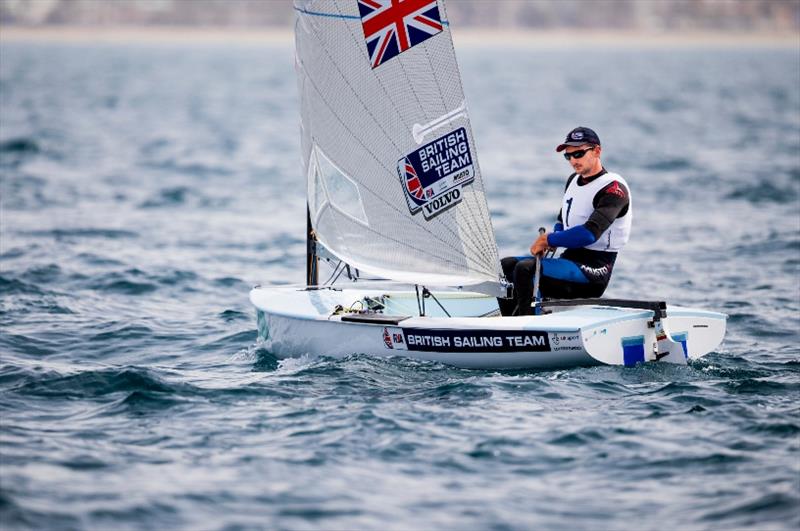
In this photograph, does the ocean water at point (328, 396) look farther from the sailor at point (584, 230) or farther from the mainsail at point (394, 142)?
the mainsail at point (394, 142)

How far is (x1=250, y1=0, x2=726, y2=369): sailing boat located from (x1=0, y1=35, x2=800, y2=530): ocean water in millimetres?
218

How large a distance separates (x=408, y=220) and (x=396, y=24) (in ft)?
4.89

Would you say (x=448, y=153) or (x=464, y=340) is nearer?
(x=464, y=340)

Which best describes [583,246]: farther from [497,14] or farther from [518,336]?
[497,14]

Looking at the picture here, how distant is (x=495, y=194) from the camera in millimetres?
20766

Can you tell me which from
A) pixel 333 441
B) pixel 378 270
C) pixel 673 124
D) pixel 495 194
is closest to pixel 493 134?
pixel 673 124

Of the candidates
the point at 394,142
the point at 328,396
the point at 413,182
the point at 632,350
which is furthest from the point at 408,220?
the point at 632,350

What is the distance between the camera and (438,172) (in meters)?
9.07

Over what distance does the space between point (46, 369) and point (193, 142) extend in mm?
21800

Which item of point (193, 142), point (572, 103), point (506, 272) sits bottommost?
point (506, 272)

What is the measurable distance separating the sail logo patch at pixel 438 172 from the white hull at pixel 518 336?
90 cm

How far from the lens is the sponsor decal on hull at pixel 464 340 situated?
859 centimetres

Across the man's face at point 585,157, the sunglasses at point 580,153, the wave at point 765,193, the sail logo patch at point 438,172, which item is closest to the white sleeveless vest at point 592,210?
the man's face at point 585,157

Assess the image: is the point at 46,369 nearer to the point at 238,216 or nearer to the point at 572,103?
the point at 238,216
